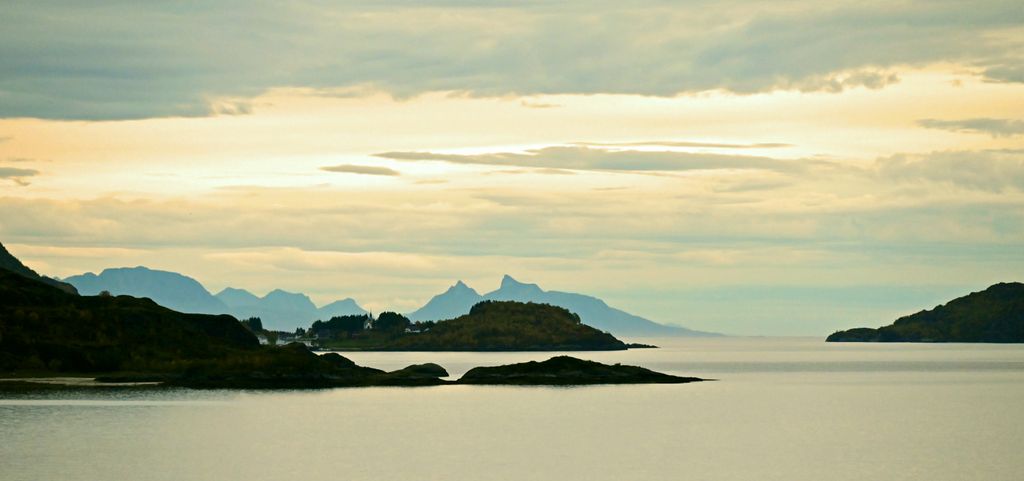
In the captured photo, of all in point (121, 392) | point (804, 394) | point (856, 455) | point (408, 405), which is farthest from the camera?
point (804, 394)

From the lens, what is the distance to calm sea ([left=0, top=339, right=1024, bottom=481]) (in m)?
91.2

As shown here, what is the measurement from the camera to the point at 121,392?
175250 mm

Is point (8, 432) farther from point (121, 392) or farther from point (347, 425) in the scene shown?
point (121, 392)

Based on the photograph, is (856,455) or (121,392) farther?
(121,392)

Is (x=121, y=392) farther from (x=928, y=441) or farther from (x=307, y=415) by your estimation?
(x=928, y=441)

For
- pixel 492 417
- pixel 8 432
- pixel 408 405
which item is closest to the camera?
pixel 8 432

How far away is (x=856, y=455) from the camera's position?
103m

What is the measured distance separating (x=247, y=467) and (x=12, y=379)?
10232cm

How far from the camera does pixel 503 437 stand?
117750 millimetres

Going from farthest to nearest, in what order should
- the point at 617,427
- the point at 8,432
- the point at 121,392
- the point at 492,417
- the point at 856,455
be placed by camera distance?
the point at 121,392 → the point at 492,417 → the point at 617,427 → the point at 8,432 → the point at 856,455

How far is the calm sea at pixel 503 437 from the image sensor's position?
299 feet

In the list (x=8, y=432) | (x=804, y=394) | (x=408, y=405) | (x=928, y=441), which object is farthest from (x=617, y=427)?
(x=804, y=394)

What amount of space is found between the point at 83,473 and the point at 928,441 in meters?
70.2

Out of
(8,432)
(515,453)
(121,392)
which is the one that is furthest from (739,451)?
(121,392)
